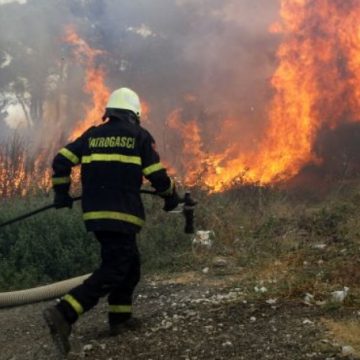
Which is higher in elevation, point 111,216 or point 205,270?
point 111,216

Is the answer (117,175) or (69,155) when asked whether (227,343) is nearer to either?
(117,175)

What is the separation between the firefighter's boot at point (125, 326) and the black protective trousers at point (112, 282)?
0.08ft

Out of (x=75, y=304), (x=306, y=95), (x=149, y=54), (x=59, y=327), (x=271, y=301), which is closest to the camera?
(x=59, y=327)

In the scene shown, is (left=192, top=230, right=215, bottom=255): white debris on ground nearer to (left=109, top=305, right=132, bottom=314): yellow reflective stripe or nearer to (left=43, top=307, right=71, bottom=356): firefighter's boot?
(left=109, top=305, right=132, bottom=314): yellow reflective stripe

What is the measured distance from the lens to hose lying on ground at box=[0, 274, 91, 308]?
18.4 feet

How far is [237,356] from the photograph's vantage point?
Answer: 373cm

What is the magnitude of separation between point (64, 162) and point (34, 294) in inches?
74.3

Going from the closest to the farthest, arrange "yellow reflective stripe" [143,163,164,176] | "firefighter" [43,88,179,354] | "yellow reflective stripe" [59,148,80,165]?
"firefighter" [43,88,179,354]
"yellow reflective stripe" [143,163,164,176]
"yellow reflective stripe" [59,148,80,165]

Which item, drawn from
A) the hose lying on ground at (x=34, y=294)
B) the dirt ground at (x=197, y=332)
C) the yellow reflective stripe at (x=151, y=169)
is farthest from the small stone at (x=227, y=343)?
the hose lying on ground at (x=34, y=294)

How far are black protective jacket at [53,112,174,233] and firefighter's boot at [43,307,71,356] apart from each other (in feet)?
2.25

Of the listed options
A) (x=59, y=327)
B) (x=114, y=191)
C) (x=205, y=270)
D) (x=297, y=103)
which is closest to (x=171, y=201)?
(x=114, y=191)

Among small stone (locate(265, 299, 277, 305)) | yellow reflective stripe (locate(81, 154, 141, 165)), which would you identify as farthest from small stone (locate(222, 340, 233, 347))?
yellow reflective stripe (locate(81, 154, 141, 165))

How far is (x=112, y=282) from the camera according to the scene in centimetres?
417

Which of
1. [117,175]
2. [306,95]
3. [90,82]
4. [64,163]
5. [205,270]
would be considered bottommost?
[205,270]
